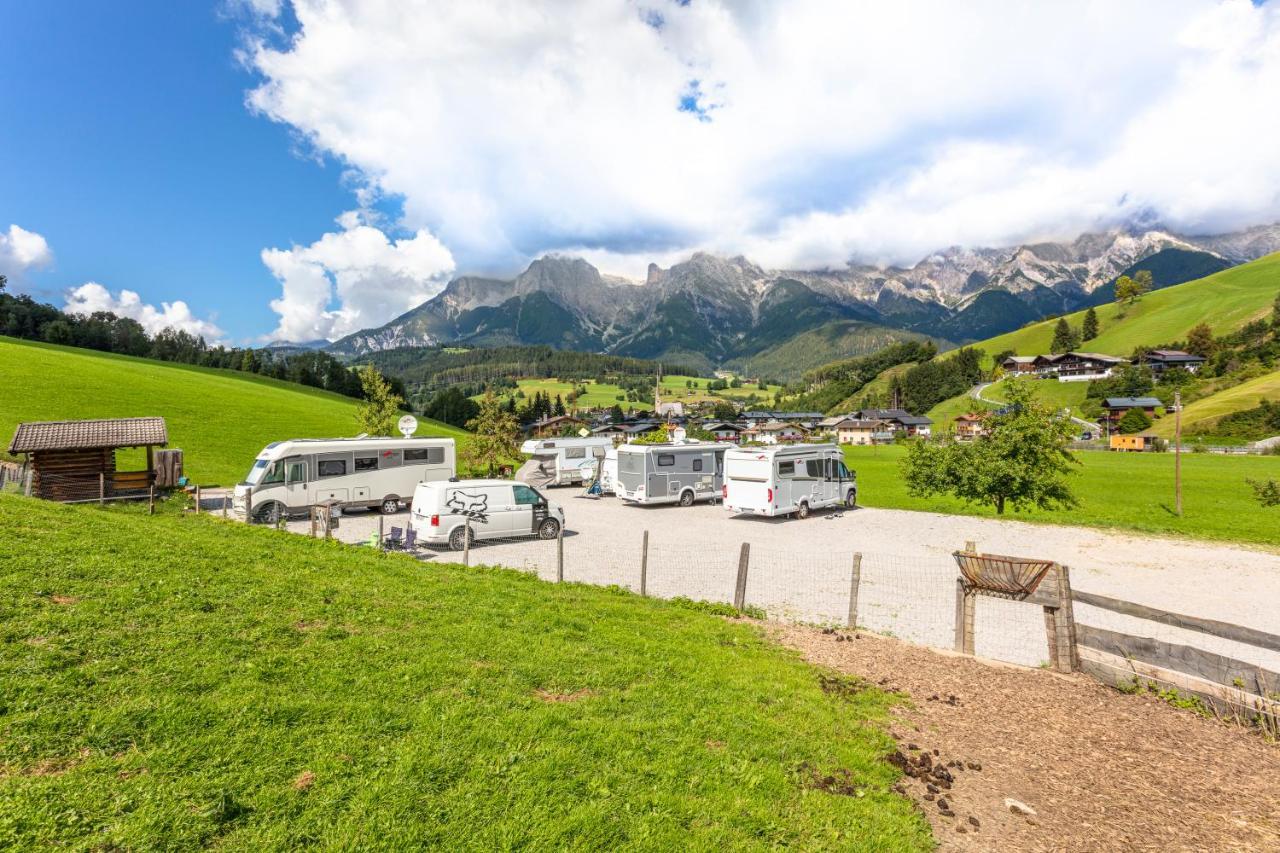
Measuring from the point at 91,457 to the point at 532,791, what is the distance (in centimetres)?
2704

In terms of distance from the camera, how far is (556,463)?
35.3 meters

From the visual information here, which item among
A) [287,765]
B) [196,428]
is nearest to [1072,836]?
[287,765]

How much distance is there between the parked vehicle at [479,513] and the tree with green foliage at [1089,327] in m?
179

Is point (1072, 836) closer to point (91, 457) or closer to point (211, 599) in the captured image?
point (211, 599)

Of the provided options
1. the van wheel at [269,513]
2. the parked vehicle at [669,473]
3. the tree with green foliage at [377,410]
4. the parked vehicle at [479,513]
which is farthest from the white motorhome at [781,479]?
the tree with green foliage at [377,410]

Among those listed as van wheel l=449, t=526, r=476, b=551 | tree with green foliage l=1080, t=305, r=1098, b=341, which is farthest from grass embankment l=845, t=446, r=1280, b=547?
tree with green foliage l=1080, t=305, r=1098, b=341

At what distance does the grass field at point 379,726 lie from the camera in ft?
12.7

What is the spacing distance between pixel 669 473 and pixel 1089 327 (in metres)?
173

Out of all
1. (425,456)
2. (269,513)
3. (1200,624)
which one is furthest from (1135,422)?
(269,513)

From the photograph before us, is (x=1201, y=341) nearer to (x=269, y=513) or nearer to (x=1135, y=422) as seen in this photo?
(x=1135, y=422)

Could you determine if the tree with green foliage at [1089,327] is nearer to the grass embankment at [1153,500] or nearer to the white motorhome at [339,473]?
the grass embankment at [1153,500]

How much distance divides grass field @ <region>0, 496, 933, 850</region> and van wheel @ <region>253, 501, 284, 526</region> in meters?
13.2

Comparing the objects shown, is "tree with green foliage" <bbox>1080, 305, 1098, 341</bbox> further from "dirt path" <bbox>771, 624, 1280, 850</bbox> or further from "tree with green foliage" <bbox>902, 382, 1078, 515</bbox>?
"dirt path" <bbox>771, 624, 1280, 850</bbox>

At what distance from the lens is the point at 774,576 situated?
14461 mm
